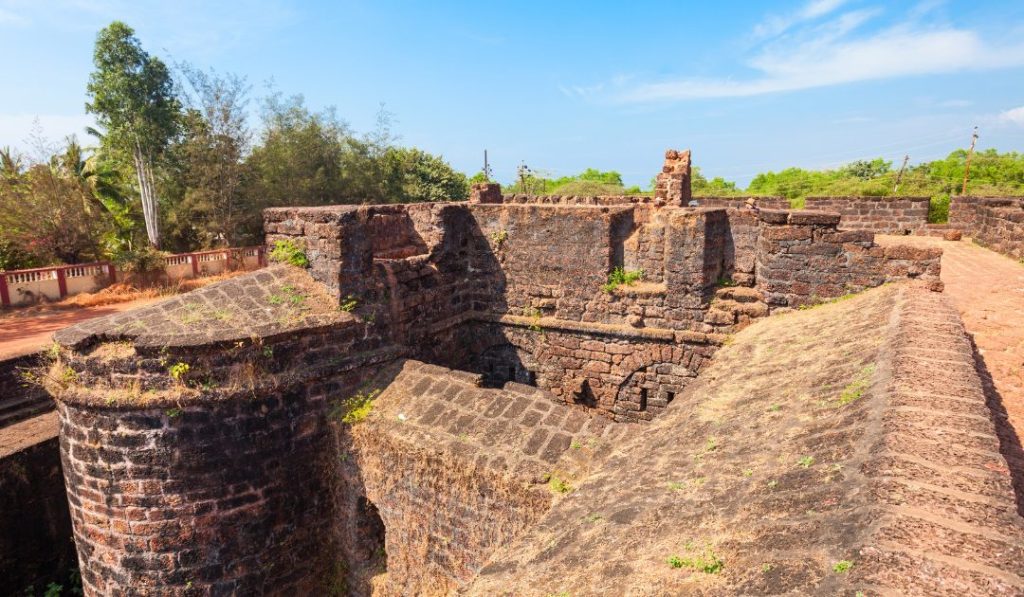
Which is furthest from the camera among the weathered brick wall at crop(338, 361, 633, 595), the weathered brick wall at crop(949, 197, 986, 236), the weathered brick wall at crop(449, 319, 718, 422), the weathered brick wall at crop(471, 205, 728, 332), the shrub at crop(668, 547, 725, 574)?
the weathered brick wall at crop(949, 197, 986, 236)

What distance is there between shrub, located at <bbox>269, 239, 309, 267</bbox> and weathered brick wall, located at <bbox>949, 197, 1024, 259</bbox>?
471 inches

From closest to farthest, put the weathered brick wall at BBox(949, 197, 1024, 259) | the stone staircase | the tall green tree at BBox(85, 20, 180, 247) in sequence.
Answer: the stone staircase, the weathered brick wall at BBox(949, 197, 1024, 259), the tall green tree at BBox(85, 20, 180, 247)

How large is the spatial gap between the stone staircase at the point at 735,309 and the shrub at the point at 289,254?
5.45 metres

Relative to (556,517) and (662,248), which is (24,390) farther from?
(662,248)

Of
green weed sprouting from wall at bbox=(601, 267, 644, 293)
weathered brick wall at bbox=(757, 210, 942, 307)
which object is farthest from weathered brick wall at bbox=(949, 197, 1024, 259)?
green weed sprouting from wall at bbox=(601, 267, 644, 293)

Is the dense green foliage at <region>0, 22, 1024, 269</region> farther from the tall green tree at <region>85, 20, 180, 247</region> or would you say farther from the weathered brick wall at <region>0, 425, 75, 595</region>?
the weathered brick wall at <region>0, 425, 75, 595</region>

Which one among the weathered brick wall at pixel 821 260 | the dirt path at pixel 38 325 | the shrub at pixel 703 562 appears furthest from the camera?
the dirt path at pixel 38 325

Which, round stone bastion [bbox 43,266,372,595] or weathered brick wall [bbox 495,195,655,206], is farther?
weathered brick wall [bbox 495,195,655,206]

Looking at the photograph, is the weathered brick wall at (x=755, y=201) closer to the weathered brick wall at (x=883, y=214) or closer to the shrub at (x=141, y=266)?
the weathered brick wall at (x=883, y=214)

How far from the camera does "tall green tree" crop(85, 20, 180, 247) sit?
2475 cm

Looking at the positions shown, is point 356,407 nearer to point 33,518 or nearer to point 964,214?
point 33,518

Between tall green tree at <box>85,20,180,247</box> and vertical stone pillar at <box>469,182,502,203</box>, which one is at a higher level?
tall green tree at <box>85,20,180,247</box>

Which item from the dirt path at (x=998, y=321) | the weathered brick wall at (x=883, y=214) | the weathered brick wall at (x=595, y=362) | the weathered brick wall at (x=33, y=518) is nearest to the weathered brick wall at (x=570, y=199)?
the weathered brick wall at (x=595, y=362)

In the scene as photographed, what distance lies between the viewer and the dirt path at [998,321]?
457 cm
